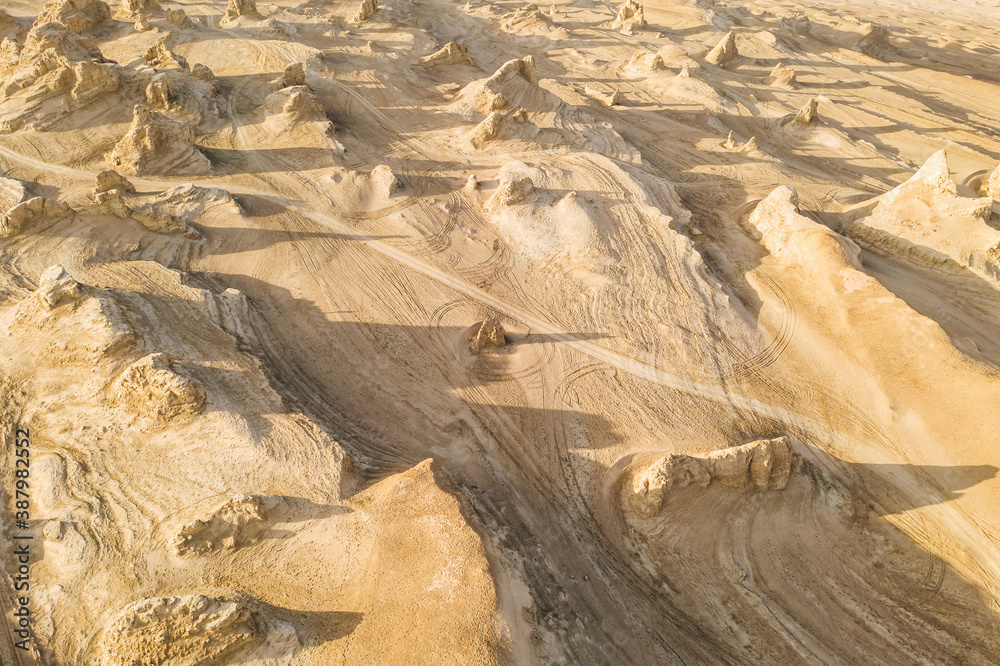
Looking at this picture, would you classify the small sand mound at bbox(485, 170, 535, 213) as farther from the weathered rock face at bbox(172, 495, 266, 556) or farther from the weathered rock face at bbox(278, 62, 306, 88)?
the weathered rock face at bbox(172, 495, 266, 556)

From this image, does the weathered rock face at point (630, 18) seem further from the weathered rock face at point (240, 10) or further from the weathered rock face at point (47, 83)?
the weathered rock face at point (47, 83)

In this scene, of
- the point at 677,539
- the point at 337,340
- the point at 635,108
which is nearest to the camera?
the point at 677,539

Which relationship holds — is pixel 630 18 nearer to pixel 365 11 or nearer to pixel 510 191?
pixel 365 11

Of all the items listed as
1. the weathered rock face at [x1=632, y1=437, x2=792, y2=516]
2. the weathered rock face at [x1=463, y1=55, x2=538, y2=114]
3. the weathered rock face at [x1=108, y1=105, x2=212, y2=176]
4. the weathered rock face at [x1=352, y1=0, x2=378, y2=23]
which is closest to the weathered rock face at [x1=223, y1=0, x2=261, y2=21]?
the weathered rock face at [x1=352, y1=0, x2=378, y2=23]

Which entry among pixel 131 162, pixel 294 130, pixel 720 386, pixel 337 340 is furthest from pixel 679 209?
pixel 131 162

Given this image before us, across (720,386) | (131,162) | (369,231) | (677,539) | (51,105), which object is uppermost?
(51,105)

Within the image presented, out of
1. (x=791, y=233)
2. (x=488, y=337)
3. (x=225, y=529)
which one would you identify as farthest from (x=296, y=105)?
(x=791, y=233)

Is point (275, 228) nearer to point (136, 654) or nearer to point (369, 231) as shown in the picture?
point (369, 231)

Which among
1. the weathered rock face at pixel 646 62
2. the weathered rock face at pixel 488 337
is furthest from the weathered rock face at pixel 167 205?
the weathered rock face at pixel 646 62
